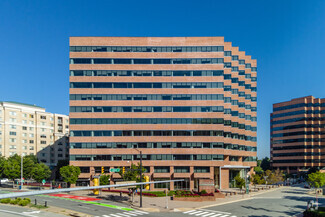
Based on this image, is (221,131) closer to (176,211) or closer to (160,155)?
(160,155)

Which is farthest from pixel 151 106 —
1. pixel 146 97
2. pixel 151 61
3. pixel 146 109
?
pixel 151 61

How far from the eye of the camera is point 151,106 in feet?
223

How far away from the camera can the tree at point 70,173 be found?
2416 inches

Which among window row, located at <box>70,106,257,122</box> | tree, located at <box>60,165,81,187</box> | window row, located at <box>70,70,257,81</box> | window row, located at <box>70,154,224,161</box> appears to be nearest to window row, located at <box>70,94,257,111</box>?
window row, located at <box>70,106,257,122</box>

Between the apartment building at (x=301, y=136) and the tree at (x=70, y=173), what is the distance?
91972mm

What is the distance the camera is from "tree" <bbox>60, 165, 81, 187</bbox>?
2416 inches

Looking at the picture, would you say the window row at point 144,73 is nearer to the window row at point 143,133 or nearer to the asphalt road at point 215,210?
the window row at point 143,133

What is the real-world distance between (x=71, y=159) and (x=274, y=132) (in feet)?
325

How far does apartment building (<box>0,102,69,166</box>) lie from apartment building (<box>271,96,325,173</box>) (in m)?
97.8

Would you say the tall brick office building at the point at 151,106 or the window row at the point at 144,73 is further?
the window row at the point at 144,73

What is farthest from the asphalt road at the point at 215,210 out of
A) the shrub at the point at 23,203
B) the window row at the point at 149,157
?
the window row at the point at 149,157

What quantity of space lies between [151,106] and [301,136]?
82.1 m

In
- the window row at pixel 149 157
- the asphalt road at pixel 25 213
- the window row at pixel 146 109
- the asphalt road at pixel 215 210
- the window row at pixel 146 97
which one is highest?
the window row at pixel 146 97

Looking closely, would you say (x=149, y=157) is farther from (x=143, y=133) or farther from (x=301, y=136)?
(x=301, y=136)
